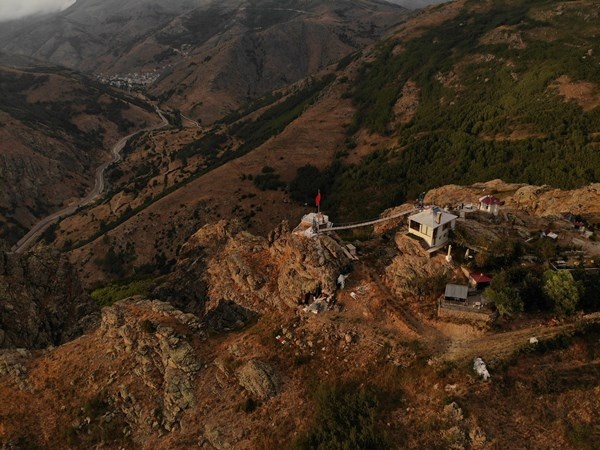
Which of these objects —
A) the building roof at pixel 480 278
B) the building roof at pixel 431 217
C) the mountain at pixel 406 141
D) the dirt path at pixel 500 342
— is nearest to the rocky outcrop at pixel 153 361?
the dirt path at pixel 500 342

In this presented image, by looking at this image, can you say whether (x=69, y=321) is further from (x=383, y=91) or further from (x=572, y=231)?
(x=383, y=91)

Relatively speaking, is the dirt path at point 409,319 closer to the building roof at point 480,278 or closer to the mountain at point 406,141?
the building roof at point 480,278

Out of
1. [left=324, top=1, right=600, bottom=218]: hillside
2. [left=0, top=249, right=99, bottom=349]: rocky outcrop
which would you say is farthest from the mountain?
[left=0, top=249, right=99, bottom=349]: rocky outcrop

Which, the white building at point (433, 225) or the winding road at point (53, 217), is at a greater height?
the white building at point (433, 225)

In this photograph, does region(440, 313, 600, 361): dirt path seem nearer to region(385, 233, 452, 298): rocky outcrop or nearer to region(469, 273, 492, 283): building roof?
region(469, 273, 492, 283): building roof

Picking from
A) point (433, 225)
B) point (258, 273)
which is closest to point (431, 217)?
point (433, 225)

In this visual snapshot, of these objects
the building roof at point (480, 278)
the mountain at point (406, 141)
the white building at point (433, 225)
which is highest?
the white building at point (433, 225)

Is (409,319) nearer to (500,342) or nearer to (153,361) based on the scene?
(500,342)

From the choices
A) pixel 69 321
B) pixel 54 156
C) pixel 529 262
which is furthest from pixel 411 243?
pixel 54 156
